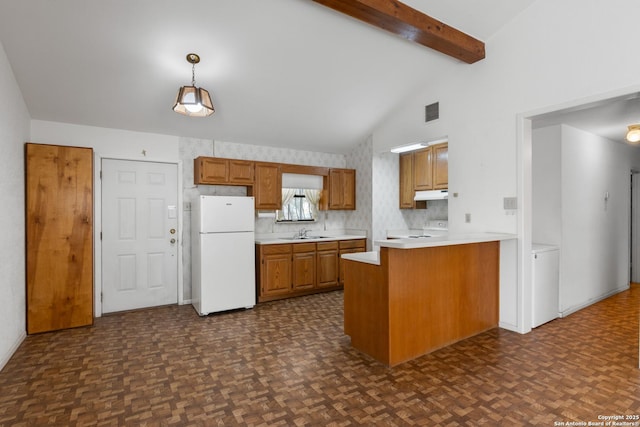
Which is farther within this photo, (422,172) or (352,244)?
(352,244)

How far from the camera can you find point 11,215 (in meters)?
3.18

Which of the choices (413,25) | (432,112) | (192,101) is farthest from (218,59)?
(432,112)

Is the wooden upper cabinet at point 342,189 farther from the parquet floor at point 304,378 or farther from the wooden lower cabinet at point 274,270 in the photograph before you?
the parquet floor at point 304,378

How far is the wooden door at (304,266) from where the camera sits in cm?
511

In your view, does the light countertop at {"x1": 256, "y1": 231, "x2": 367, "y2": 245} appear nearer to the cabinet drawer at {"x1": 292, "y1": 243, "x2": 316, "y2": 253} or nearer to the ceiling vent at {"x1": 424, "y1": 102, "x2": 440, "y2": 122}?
the cabinet drawer at {"x1": 292, "y1": 243, "x2": 316, "y2": 253}

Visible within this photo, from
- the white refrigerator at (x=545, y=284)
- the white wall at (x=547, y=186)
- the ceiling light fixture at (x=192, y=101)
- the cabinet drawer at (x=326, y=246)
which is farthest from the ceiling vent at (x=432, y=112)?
the ceiling light fixture at (x=192, y=101)

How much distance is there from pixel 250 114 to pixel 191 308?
2796mm

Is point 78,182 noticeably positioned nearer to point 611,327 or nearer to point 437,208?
point 437,208

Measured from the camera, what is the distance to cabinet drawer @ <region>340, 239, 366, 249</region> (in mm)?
5590

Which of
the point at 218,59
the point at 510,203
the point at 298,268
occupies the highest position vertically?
the point at 218,59

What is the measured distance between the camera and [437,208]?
5719mm

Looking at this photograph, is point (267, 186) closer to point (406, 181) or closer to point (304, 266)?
point (304, 266)

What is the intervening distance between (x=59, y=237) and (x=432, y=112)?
479 cm

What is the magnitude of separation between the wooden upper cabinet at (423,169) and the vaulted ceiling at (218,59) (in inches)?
41.7
